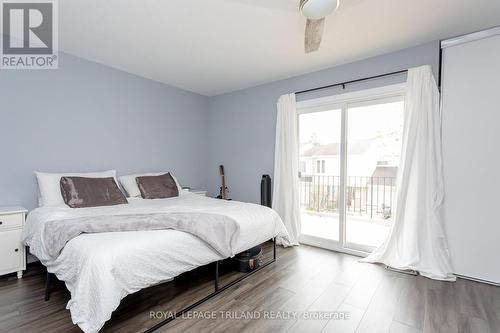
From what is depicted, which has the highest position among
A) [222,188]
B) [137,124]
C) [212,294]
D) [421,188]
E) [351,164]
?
[137,124]

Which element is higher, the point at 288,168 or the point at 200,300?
the point at 288,168

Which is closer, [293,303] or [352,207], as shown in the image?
[293,303]

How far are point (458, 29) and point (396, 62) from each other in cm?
59

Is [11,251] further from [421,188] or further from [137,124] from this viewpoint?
[421,188]

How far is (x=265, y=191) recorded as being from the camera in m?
3.80

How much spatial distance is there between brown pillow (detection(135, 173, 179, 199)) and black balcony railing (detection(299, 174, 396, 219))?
2.03 meters

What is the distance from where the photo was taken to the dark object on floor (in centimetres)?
263

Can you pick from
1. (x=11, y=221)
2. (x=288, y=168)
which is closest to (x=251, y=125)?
(x=288, y=168)

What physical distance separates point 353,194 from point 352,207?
0.19 m

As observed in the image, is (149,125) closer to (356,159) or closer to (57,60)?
(57,60)

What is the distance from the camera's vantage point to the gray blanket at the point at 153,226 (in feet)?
5.91

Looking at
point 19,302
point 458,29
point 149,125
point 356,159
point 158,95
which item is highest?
point 458,29

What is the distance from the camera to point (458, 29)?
242 centimetres

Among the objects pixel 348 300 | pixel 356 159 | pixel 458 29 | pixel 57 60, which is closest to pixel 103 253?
pixel 348 300
